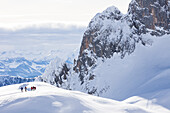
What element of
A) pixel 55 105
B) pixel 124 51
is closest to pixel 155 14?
pixel 124 51

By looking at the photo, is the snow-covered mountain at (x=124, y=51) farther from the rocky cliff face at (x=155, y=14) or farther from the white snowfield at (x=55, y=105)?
the white snowfield at (x=55, y=105)

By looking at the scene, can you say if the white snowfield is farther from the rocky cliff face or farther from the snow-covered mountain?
the rocky cliff face

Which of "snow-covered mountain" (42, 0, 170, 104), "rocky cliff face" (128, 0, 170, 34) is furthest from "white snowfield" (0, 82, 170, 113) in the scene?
"rocky cliff face" (128, 0, 170, 34)

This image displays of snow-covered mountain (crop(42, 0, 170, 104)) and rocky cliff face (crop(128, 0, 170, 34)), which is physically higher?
rocky cliff face (crop(128, 0, 170, 34))

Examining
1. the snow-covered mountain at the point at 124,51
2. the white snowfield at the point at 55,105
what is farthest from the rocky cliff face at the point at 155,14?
the white snowfield at the point at 55,105

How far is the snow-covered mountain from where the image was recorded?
250 feet

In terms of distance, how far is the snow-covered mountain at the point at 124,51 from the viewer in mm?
76188

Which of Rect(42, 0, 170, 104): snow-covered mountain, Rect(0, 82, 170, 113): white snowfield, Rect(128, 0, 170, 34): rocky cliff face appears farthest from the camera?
Rect(128, 0, 170, 34): rocky cliff face

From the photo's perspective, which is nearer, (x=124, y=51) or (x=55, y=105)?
(x=55, y=105)

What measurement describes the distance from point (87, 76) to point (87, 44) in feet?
62.2

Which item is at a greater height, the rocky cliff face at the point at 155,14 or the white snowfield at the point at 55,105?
the rocky cliff face at the point at 155,14

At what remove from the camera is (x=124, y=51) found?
95250 mm

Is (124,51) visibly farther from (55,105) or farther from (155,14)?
(55,105)

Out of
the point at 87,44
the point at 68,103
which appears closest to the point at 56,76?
the point at 87,44
